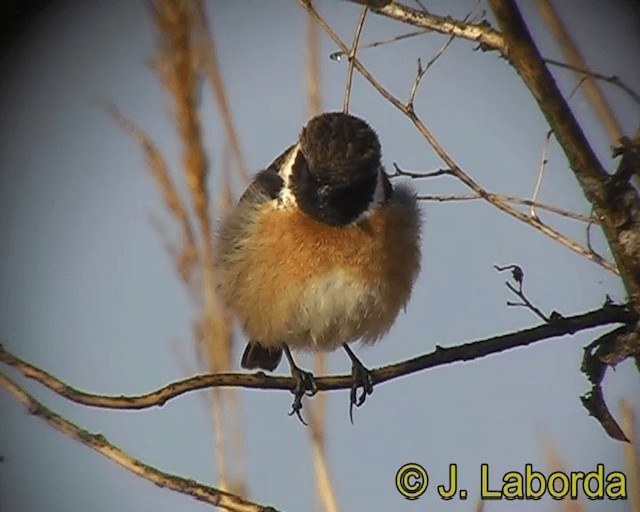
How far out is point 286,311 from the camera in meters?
2.35

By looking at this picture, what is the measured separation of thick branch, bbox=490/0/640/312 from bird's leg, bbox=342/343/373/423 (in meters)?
0.71

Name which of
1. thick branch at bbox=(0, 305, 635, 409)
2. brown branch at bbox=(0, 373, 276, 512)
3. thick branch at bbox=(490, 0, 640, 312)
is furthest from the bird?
thick branch at bbox=(490, 0, 640, 312)

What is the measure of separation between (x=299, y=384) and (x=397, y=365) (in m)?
0.28

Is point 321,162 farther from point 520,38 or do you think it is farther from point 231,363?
point 520,38

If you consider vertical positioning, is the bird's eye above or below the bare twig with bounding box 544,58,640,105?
above

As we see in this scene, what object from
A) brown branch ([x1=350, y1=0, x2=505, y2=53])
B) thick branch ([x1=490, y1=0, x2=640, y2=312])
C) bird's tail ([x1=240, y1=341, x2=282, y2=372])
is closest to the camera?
thick branch ([x1=490, y1=0, x2=640, y2=312])

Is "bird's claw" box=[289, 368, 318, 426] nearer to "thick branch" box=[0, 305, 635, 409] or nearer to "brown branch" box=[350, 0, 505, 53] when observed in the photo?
"thick branch" box=[0, 305, 635, 409]

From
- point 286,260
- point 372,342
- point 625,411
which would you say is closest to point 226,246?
point 286,260

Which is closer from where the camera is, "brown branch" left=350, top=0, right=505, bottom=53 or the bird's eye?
"brown branch" left=350, top=0, right=505, bottom=53

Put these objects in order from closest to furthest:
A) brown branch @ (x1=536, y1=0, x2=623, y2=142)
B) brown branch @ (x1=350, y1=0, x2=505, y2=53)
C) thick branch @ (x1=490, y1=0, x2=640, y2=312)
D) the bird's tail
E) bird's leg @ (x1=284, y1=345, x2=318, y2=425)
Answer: thick branch @ (x1=490, y1=0, x2=640, y2=312) → brown branch @ (x1=350, y1=0, x2=505, y2=53) → brown branch @ (x1=536, y1=0, x2=623, y2=142) → bird's leg @ (x1=284, y1=345, x2=318, y2=425) → the bird's tail

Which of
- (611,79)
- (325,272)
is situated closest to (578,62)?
(611,79)

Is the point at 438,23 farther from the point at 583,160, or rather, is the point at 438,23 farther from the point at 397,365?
the point at 397,365

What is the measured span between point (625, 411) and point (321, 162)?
823mm

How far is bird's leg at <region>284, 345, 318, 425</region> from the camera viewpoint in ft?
6.72
